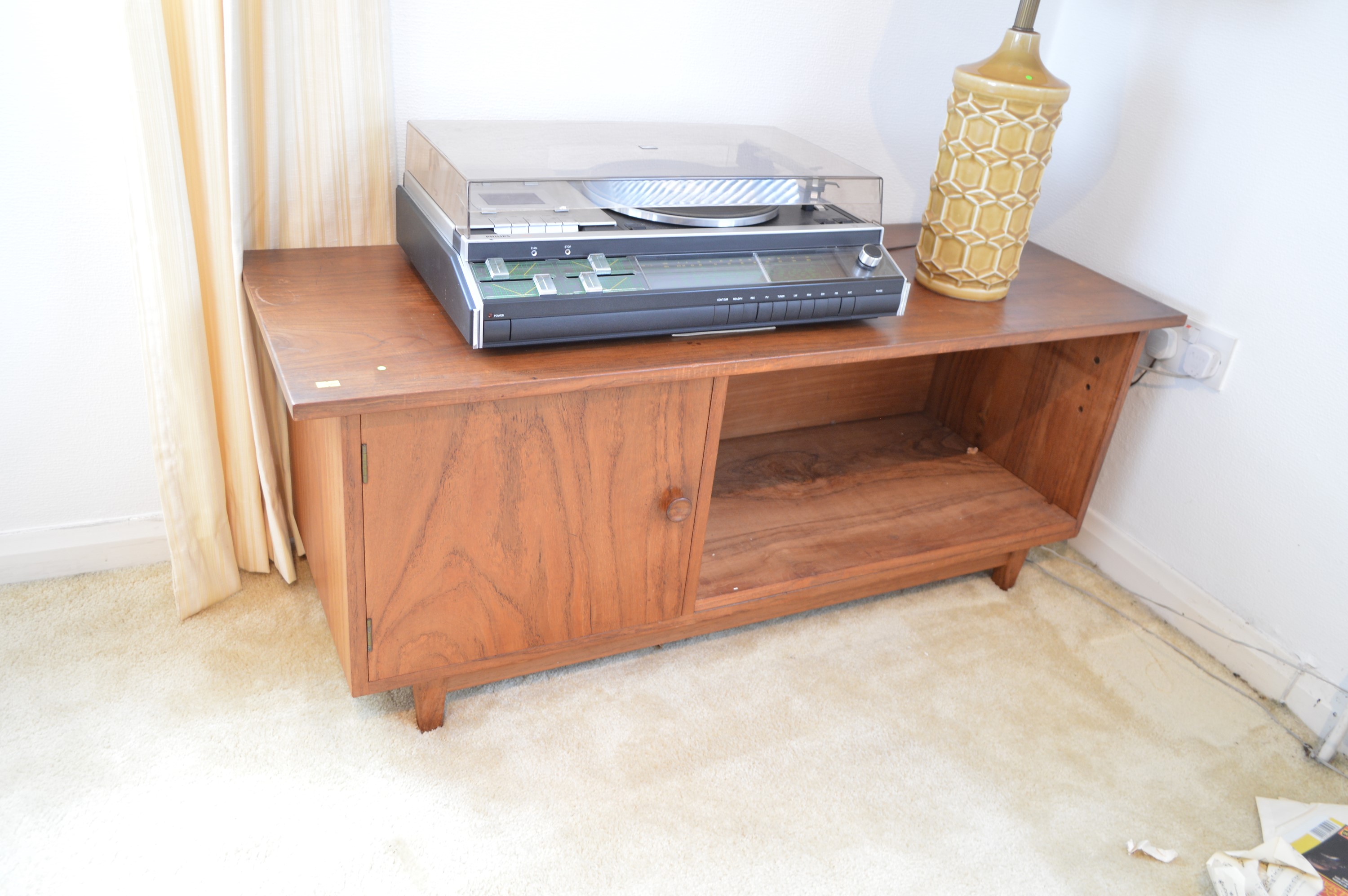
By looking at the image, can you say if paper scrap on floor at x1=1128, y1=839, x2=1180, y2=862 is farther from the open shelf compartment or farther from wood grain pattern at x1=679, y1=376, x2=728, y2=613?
wood grain pattern at x1=679, y1=376, x2=728, y2=613

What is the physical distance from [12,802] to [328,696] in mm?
375

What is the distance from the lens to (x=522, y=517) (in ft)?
3.91

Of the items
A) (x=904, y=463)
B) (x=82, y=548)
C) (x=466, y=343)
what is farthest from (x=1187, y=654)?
(x=82, y=548)

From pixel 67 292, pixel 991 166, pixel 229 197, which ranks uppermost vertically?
pixel 991 166

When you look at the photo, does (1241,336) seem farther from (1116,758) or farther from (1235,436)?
(1116,758)

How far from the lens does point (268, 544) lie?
61.2 inches

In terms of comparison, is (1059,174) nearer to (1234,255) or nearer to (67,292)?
(1234,255)

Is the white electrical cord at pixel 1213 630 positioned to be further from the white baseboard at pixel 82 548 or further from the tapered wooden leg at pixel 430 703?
the white baseboard at pixel 82 548

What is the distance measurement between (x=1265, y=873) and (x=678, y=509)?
2.93ft

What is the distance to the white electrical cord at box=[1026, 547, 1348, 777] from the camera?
1.48 m

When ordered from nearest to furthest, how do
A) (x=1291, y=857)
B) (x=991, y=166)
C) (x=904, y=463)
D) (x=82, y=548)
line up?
(x=1291, y=857)
(x=991, y=166)
(x=82, y=548)
(x=904, y=463)

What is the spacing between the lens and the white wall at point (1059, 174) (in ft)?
4.29

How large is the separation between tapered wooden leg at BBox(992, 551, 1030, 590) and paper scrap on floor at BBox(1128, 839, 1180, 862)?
1.76 ft

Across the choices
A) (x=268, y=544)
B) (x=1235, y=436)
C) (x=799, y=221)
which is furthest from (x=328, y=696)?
(x=1235, y=436)
